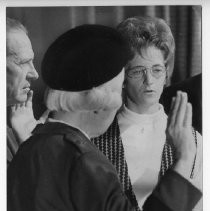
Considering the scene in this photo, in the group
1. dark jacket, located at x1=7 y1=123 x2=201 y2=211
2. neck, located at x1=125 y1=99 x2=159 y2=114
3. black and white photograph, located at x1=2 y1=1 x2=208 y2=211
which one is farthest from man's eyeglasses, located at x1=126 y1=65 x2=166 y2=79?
dark jacket, located at x1=7 y1=123 x2=201 y2=211

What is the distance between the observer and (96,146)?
1455 millimetres

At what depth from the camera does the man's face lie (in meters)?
1.46

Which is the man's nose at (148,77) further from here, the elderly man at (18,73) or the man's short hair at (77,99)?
the elderly man at (18,73)

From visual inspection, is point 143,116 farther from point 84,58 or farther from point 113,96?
point 84,58

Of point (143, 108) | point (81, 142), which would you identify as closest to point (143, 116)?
point (143, 108)

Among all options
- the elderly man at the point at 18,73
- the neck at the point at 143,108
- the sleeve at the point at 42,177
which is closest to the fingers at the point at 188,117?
the neck at the point at 143,108

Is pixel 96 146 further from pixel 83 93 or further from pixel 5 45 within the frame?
pixel 5 45

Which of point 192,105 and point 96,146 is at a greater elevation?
point 192,105

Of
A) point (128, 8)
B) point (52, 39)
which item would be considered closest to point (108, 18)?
point (128, 8)

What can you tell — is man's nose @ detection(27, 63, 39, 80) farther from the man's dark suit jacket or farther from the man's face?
the man's dark suit jacket

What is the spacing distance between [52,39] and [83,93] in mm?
234

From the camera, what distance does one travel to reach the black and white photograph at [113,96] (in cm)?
144

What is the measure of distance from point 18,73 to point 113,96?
0.37m

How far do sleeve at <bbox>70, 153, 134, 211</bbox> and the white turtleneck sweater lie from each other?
0.08 metres
